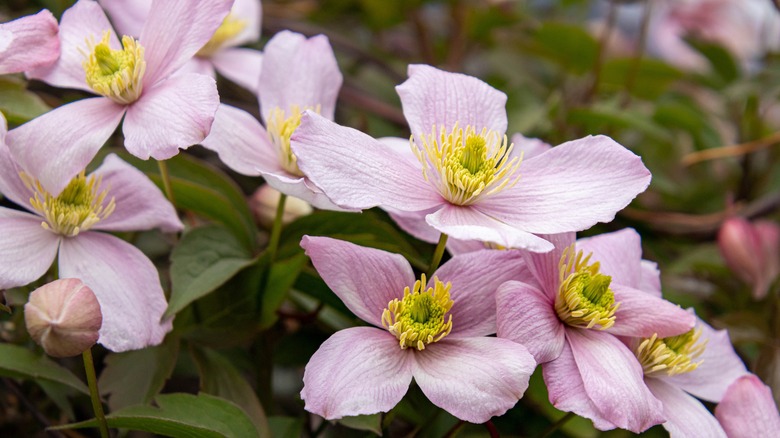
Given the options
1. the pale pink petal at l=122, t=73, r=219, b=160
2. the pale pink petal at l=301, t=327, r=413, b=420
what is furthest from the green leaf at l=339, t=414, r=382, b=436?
the pale pink petal at l=122, t=73, r=219, b=160

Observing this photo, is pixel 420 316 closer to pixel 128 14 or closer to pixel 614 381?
pixel 614 381

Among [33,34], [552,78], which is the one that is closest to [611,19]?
[552,78]

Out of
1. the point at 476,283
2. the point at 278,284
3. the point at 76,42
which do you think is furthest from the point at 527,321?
the point at 76,42

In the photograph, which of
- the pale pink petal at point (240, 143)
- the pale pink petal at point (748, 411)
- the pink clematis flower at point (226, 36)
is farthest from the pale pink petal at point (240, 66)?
the pale pink petal at point (748, 411)

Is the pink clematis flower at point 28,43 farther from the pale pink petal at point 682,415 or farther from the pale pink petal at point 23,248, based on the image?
the pale pink petal at point 682,415

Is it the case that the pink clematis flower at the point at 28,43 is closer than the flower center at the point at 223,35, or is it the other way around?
the pink clematis flower at the point at 28,43

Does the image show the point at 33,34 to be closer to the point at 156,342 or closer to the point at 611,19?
the point at 156,342
